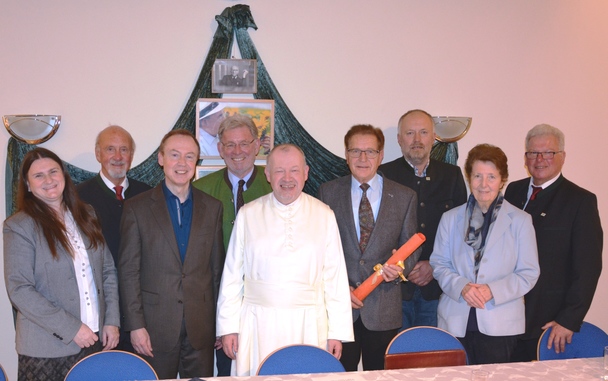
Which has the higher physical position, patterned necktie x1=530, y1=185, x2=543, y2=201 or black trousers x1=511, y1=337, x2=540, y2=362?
patterned necktie x1=530, y1=185, x2=543, y2=201

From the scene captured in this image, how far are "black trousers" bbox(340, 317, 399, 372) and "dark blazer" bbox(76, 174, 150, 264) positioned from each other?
156 cm

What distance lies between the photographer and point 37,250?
9.64 ft

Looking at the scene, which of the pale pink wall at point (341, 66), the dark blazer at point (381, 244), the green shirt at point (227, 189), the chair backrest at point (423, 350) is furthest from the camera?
the pale pink wall at point (341, 66)

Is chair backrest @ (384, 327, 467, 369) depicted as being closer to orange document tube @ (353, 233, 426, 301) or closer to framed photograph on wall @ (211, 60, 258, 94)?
orange document tube @ (353, 233, 426, 301)

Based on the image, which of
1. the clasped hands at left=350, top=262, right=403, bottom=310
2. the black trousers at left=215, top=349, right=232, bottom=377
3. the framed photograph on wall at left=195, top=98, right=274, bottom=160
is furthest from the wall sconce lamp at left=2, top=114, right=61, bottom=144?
the clasped hands at left=350, top=262, right=403, bottom=310

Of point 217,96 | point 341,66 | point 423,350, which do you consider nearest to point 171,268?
point 423,350

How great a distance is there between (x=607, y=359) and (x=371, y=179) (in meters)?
1.65

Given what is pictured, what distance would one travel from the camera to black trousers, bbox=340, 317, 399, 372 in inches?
136

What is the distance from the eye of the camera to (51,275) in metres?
2.95

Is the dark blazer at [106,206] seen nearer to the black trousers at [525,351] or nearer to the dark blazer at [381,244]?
the dark blazer at [381,244]

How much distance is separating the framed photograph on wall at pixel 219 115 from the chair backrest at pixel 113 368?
7.04 ft

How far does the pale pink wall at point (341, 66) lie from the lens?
4312mm

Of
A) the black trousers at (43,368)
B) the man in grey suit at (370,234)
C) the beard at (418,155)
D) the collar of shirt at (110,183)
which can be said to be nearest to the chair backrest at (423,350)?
the man in grey suit at (370,234)

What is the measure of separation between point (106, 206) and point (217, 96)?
132 cm
